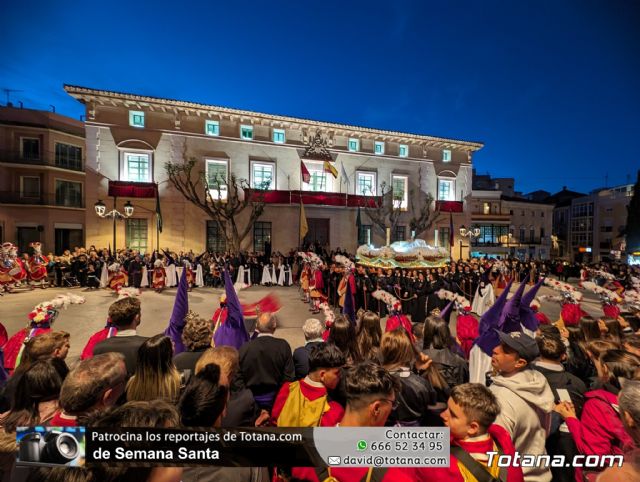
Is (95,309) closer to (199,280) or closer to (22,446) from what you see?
(199,280)

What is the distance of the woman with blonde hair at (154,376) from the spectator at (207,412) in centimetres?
74

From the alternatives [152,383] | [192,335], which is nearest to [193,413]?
[152,383]

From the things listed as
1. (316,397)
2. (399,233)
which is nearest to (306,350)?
(316,397)

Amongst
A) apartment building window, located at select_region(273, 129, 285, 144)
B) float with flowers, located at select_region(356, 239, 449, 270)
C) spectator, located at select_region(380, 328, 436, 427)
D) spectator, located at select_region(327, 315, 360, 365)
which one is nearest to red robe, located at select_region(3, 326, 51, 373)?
spectator, located at select_region(327, 315, 360, 365)

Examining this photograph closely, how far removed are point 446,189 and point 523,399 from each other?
31606mm

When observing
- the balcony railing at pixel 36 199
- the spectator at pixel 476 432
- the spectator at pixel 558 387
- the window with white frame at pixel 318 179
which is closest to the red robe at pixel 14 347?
the spectator at pixel 476 432

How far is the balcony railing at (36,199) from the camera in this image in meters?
22.5

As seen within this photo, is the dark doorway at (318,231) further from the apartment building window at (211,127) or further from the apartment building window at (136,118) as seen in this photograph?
the apartment building window at (136,118)

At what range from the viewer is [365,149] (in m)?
27.8

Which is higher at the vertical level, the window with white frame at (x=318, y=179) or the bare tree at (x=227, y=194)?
the window with white frame at (x=318, y=179)

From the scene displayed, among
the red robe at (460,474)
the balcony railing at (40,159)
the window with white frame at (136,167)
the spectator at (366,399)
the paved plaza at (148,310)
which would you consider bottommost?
the paved plaza at (148,310)

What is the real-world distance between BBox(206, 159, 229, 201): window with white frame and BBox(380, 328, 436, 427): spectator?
72.7 feet

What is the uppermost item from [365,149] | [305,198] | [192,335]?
[365,149]

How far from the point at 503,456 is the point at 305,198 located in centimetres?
2331
